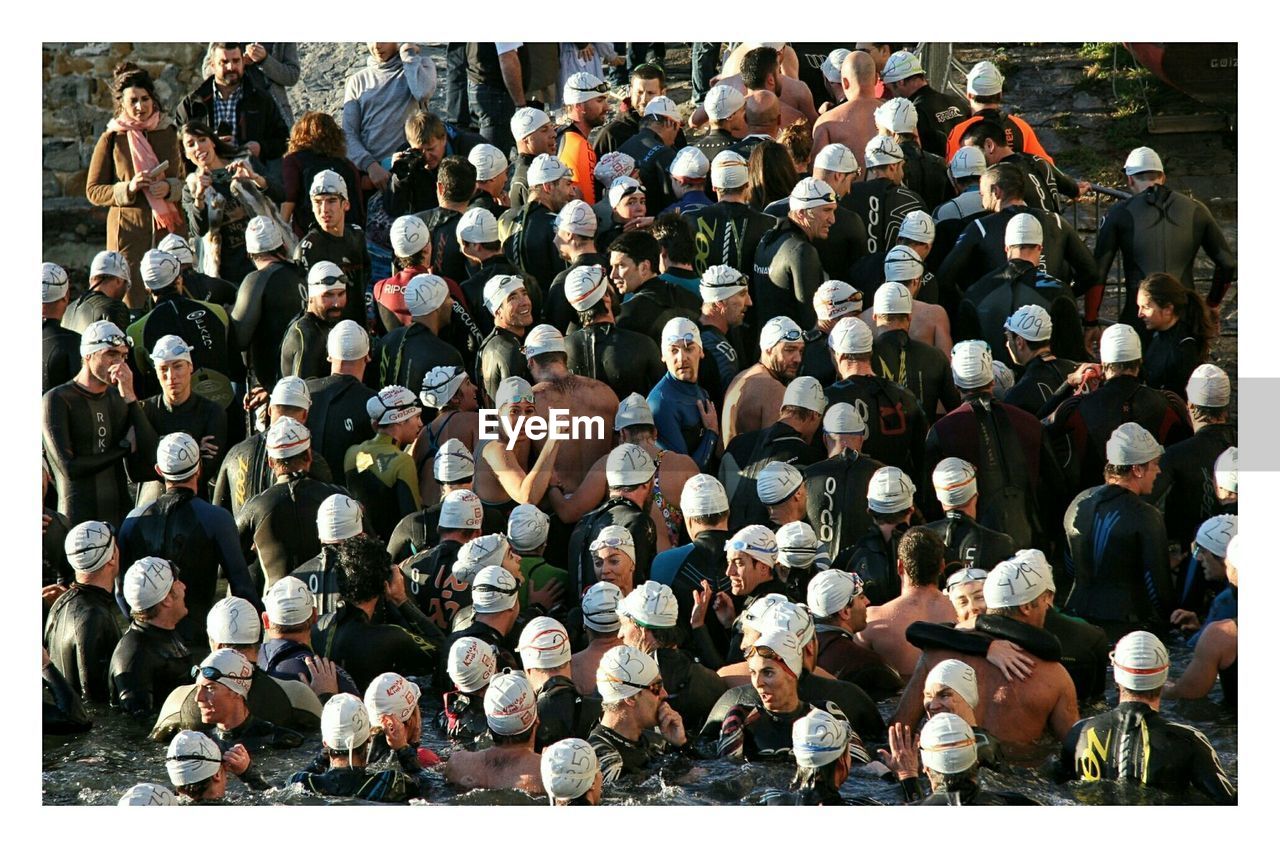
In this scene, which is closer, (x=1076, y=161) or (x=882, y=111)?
(x=882, y=111)

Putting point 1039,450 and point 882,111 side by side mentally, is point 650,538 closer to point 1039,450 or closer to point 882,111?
point 1039,450

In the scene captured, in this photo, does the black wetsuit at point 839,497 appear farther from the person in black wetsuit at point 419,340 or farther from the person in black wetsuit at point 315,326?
the person in black wetsuit at point 315,326

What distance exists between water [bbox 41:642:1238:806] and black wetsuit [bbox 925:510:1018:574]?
3.24 feet

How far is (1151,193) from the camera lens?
1630cm

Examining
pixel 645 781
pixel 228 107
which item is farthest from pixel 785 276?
pixel 228 107

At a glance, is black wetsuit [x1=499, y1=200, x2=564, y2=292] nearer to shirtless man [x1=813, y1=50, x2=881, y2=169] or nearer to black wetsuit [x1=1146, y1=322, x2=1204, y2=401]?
shirtless man [x1=813, y1=50, x2=881, y2=169]

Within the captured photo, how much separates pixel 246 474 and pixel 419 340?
57.9 inches

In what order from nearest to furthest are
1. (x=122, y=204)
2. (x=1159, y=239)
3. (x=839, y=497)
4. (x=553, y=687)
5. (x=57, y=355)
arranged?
(x=553, y=687), (x=839, y=497), (x=57, y=355), (x=1159, y=239), (x=122, y=204)

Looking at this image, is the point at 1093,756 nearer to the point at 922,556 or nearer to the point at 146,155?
the point at 922,556

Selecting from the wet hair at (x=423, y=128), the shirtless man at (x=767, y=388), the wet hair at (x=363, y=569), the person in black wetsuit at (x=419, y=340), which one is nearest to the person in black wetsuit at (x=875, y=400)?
the shirtless man at (x=767, y=388)

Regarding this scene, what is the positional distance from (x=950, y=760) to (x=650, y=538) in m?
2.80

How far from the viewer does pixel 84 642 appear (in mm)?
13617

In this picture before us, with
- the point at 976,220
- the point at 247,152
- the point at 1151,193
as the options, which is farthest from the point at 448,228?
the point at 1151,193

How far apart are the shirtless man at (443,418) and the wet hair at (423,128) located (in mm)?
3127
